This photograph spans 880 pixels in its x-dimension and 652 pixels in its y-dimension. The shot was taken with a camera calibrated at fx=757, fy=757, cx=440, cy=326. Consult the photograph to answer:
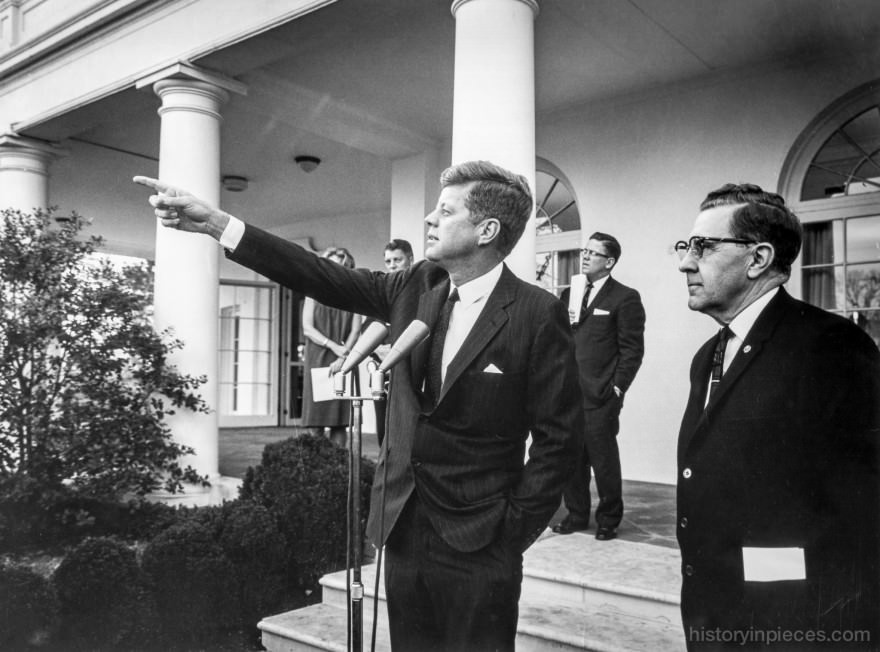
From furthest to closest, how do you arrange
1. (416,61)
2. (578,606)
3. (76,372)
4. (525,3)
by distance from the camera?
(416,61) < (76,372) < (525,3) < (578,606)

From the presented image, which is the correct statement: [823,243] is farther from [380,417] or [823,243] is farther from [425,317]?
[425,317]

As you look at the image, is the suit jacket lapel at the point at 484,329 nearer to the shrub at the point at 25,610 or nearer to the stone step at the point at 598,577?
the stone step at the point at 598,577

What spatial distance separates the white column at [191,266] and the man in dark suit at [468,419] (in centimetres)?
496

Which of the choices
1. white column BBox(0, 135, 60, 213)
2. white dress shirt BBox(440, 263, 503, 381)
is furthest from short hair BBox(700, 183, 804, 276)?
white column BBox(0, 135, 60, 213)

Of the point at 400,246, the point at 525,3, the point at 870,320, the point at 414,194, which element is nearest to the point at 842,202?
the point at 870,320

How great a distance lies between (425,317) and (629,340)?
117 inches

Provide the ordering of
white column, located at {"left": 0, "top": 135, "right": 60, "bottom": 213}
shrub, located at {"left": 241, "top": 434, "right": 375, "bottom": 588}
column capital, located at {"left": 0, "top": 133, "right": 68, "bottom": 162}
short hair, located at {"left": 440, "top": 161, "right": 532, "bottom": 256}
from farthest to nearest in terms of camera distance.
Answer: column capital, located at {"left": 0, "top": 133, "right": 68, "bottom": 162} → white column, located at {"left": 0, "top": 135, "right": 60, "bottom": 213} → shrub, located at {"left": 241, "top": 434, "right": 375, "bottom": 588} → short hair, located at {"left": 440, "top": 161, "right": 532, "bottom": 256}

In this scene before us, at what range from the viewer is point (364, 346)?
74.8 inches

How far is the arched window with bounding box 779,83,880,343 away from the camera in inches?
263

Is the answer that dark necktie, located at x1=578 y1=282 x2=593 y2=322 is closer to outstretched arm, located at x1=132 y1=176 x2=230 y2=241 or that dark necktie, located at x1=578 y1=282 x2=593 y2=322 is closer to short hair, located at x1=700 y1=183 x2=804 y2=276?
short hair, located at x1=700 y1=183 x2=804 y2=276

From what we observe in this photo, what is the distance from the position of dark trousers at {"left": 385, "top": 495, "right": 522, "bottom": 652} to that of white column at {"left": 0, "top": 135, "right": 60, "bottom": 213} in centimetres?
854

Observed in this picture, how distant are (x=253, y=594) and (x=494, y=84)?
3.67 meters

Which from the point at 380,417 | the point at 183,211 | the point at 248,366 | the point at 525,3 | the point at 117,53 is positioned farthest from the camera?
the point at 248,366

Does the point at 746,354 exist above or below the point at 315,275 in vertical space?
below
